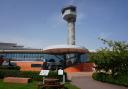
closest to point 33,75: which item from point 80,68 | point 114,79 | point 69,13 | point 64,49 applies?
point 114,79

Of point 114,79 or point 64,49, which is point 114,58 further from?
point 64,49

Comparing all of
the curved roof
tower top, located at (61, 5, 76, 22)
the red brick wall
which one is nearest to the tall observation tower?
tower top, located at (61, 5, 76, 22)

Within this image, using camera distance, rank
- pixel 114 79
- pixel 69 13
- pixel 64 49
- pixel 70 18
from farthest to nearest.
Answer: pixel 70 18 → pixel 69 13 → pixel 64 49 → pixel 114 79

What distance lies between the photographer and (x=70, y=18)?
287 ft

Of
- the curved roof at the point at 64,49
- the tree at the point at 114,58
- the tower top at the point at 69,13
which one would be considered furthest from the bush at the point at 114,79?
the tower top at the point at 69,13

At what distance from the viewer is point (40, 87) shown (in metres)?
20.2

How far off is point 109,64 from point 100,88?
30.0 ft

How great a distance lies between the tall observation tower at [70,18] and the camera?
84.1 metres

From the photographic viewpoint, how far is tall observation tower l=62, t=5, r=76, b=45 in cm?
8412

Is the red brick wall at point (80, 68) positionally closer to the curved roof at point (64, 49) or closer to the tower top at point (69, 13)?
the curved roof at point (64, 49)

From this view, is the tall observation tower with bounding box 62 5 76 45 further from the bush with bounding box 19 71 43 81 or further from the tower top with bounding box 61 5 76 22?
the bush with bounding box 19 71 43 81

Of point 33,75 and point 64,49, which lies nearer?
point 33,75

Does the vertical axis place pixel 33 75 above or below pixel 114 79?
above

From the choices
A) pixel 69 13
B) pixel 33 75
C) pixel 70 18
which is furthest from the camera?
pixel 70 18
